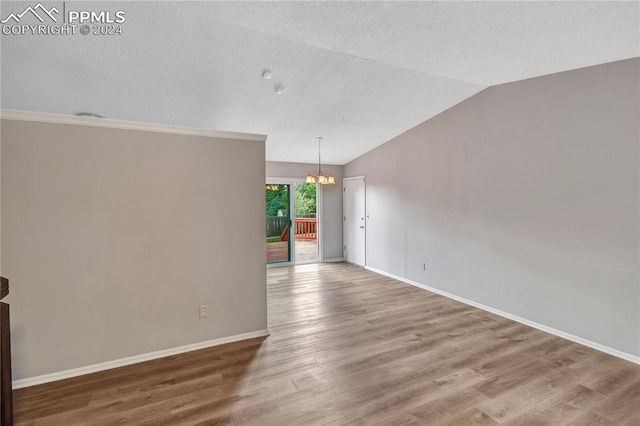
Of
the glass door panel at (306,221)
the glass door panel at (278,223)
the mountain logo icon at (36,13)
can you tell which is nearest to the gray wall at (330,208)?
the glass door panel at (278,223)

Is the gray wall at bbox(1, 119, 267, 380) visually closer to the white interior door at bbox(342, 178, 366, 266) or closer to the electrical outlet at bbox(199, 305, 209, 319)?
the electrical outlet at bbox(199, 305, 209, 319)

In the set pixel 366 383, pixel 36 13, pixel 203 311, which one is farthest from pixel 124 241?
pixel 366 383

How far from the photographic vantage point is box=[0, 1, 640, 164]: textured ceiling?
2.29 metres

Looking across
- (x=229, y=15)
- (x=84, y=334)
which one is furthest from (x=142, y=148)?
(x=84, y=334)

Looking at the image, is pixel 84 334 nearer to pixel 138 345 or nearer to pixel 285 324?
pixel 138 345

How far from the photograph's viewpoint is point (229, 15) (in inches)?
95.2

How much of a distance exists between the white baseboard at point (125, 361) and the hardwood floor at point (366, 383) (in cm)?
7

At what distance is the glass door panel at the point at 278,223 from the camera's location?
23.2ft

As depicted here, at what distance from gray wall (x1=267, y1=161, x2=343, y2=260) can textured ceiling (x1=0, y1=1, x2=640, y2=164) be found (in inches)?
108

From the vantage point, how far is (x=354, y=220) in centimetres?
705

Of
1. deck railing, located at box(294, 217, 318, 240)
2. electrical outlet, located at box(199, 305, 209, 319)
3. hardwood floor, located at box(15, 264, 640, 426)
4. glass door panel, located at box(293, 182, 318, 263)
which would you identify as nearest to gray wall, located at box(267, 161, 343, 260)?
glass door panel, located at box(293, 182, 318, 263)

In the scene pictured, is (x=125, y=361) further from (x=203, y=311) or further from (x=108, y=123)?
(x=108, y=123)

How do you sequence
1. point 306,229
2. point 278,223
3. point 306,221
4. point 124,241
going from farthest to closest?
point 306,229 → point 306,221 → point 278,223 → point 124,241

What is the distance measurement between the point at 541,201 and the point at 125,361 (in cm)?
472
